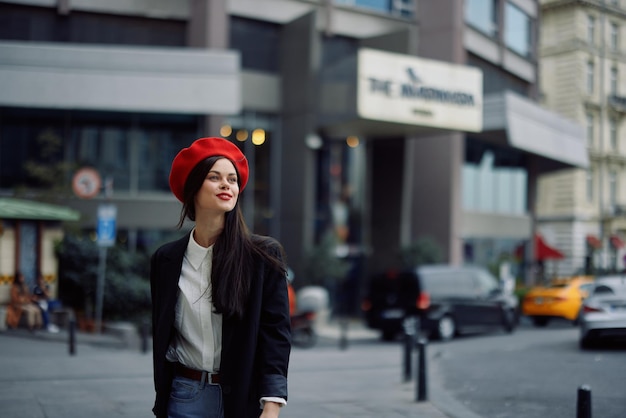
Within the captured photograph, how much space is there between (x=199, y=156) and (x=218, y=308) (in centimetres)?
62

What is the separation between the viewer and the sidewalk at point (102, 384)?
28.7ft

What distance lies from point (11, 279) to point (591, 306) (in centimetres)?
1182

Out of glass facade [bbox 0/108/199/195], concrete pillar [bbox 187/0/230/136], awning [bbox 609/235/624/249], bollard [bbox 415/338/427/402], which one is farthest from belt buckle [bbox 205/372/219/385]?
awning [bbox 609/235/624/249]

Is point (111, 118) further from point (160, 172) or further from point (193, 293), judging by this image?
point (193, 293)

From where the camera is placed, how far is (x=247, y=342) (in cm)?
331

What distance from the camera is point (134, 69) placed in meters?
24.3

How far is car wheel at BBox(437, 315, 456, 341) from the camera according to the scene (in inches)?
771

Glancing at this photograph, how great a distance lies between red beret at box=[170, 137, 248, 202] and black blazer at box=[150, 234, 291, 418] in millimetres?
292

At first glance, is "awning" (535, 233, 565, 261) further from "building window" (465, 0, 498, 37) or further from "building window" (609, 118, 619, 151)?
"building window" (609, 118, 619, 151)

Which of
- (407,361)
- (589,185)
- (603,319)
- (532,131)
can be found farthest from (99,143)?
(589,185)

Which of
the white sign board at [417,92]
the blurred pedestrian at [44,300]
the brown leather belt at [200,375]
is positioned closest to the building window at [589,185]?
the white sign board at [417,92]

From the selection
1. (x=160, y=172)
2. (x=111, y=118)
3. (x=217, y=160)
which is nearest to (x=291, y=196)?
(x=160, y=172)

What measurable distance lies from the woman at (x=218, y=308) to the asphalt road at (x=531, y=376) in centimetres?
613

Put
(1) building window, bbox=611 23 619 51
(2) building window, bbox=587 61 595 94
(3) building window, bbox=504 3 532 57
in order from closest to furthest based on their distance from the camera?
(3) building window, bbox=504 3 532 57
(2) building window, bbox=587 61 595 94
(1) building window, bbox=611 23 619 51
